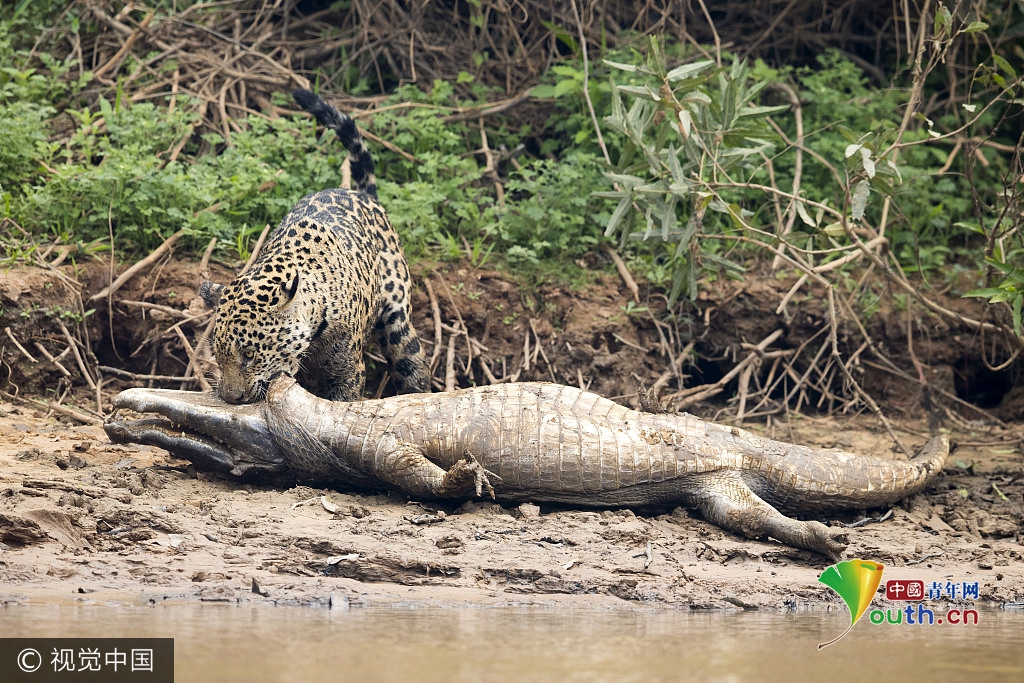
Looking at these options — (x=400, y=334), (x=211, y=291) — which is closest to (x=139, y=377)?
(x=211, y=291)

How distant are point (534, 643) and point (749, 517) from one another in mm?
1940

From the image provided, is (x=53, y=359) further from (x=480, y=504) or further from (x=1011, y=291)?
(x=1011, y=291)

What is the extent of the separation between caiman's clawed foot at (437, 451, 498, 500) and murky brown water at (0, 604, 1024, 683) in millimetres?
865

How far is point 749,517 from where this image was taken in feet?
17.7

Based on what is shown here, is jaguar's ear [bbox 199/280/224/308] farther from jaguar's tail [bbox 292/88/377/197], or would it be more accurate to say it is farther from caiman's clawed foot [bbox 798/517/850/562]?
caiman's clawed foot [bbox 798/517/850/562]

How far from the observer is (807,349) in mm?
7949

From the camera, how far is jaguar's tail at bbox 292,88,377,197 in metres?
7.34

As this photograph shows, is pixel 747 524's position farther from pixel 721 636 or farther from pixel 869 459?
pixel 721 636

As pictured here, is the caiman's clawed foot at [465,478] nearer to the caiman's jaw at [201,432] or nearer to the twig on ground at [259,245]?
the caiman's jaw at [201,432]

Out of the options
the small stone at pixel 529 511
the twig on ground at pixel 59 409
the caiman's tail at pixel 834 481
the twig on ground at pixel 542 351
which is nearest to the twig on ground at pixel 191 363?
the twig on ground at pixel 59 409

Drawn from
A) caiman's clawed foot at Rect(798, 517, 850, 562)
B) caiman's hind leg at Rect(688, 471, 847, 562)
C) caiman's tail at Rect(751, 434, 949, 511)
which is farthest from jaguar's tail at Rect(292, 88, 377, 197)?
caiman's clawed foot at Rect(798, 517, 850, 562)

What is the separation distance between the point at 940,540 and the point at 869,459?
1.91 ft

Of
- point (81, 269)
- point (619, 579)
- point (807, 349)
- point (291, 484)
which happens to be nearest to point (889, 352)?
point (807, 349)

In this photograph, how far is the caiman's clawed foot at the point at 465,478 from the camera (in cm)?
524
